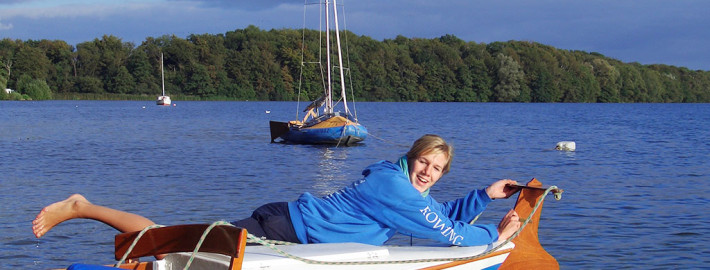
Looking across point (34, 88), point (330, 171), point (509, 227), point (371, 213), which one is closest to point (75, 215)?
point (371, 213)

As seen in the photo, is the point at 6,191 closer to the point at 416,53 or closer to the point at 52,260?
the point at 52,260

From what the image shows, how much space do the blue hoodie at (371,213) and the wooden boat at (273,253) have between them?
14 centimetres

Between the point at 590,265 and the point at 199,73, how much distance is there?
11487 centimetres

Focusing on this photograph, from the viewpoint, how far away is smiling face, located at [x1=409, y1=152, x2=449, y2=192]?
18.9 feet

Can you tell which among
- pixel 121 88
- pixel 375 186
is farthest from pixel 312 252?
pixel 121 88

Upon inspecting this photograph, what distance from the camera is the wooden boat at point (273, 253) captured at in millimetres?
4844

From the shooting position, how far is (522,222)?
6852 millimetres

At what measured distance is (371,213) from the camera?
5.77 meters

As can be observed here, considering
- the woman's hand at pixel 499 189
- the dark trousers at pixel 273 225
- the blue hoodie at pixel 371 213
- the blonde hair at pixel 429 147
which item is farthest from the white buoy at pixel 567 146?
the dark trousers at pixel 273 225

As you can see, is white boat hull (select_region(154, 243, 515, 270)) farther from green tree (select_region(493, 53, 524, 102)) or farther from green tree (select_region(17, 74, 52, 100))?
green tree (select_region(493, 53, 524, 102))

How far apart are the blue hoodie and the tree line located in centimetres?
10603

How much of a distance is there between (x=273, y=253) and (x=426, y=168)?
123 cm

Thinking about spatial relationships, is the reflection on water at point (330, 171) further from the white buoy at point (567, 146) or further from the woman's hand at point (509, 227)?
Answer: the woman's hand at point (509, 227)

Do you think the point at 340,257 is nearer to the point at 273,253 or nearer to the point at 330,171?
the point at 273,253
